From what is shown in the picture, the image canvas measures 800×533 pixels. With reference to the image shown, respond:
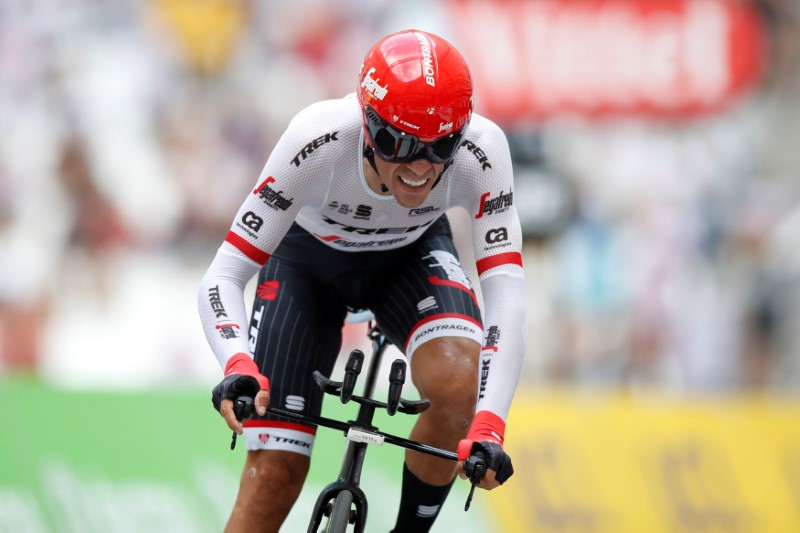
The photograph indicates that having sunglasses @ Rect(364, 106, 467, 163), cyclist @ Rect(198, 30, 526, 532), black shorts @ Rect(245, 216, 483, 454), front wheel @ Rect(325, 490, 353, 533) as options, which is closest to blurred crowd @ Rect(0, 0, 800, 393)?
black shorts @ Rect(245, 216, 483, 454)

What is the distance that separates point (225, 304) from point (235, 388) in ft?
1.65

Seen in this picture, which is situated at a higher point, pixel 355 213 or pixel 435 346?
pixel 355 213

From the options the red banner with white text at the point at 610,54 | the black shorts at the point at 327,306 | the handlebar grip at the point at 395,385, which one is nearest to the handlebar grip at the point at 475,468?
the handlebar grip at the point at 395,385

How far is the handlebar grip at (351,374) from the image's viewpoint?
11.9ft

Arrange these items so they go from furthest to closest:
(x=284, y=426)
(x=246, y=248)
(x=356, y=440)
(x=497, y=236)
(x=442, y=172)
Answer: (x=284, y=426) → (x=497, y=236) → (x=246, y=248) → (x=442, y=172) → (x=356, y=440)

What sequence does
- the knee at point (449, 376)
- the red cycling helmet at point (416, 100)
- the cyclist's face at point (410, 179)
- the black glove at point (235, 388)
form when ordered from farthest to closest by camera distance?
the knee at point (449, 376), the cyclist's face at point (410, 179), the red cycling helmet at point (416, 100), the black glove at point (235, 388)

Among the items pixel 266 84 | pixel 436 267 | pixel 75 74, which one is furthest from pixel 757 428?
pixel 75 74

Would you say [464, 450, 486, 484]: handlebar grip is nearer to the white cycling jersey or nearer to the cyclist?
the cyclist

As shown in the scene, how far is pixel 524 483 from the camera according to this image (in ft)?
24.6

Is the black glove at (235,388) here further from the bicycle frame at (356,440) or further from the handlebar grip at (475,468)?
the handlebar grip at (475,468)

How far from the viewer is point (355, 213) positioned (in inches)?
176

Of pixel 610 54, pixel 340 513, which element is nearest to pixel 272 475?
pixel 340 513

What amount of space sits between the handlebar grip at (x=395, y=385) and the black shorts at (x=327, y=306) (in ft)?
2.57

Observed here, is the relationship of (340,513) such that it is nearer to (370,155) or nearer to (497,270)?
(497,270)
